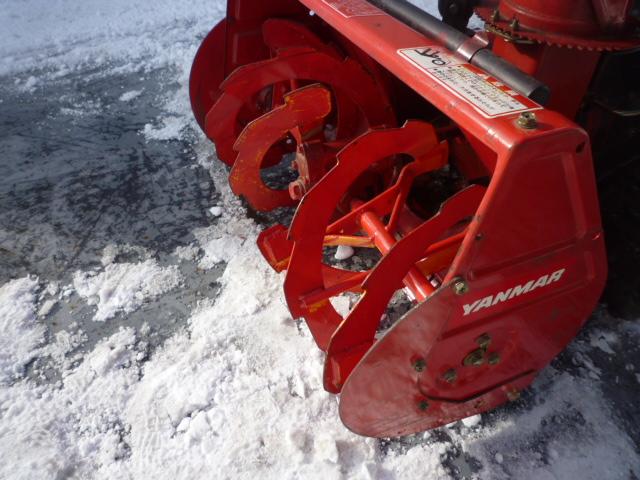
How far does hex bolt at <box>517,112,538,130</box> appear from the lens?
106 cm

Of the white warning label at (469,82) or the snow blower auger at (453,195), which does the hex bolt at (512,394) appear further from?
the white warning label at (469,82)

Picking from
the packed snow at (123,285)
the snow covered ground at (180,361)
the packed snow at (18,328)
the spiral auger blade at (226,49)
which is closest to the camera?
the snow covered ground at (180,361)

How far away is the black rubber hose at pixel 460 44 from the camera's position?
Answer: 1233 mm

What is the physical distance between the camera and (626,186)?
179cm

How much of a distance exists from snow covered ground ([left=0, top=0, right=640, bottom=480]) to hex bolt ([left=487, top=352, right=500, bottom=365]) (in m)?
0.29

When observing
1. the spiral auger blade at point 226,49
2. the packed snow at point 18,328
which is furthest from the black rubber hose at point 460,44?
the packed snow at point 18,328

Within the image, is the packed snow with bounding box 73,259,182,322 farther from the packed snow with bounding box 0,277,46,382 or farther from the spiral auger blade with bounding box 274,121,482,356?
the spiral auger blade with bounding box 274,121,482,356

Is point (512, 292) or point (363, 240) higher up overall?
point (512, 292)

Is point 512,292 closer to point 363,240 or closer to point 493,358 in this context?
point 493,358

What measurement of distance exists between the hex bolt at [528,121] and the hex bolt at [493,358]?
71 centimetres

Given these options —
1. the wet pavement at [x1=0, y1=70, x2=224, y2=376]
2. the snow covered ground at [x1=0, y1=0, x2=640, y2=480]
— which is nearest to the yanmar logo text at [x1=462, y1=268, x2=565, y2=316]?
the snow covered ground at [x1=0, y1=0, x2=640, y2=480]

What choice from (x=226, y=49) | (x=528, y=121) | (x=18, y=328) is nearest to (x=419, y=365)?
(x=528, y=121)

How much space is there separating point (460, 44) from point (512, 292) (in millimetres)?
736

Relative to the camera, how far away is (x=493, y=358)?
1.48 meters
